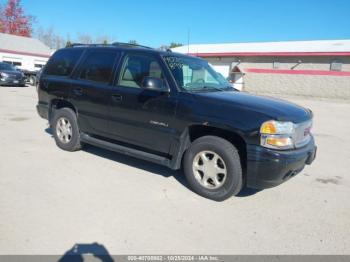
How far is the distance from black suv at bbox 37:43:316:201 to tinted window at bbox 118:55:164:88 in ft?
0.05

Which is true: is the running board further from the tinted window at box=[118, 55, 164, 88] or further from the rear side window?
the rear side window

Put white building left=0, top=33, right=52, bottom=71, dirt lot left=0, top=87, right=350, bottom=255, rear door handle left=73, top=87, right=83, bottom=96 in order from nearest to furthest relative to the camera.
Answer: dirt lot left=0, top=87, right=350, bottom=255 → rear door handle left=73, top=87, right=83, bottom=96 → white building left=0, top=33, right=52, bottom=71

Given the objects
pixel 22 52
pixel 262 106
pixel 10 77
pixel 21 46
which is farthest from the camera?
pixel 21 46

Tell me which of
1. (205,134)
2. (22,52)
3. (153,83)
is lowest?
(205,134)

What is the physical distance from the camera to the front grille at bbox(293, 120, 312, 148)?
3.85 metres

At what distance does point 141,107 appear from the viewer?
453 cm

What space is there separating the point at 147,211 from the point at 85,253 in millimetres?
990

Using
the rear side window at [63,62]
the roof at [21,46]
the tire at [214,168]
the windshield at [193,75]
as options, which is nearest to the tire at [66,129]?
the rear side window at [63,62]

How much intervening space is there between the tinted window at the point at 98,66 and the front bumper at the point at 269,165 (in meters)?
2.70

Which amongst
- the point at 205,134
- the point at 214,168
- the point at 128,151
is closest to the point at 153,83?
the point at 205,134

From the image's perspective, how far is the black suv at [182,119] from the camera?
3.69 metres

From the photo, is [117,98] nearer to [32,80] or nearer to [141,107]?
[141,107]

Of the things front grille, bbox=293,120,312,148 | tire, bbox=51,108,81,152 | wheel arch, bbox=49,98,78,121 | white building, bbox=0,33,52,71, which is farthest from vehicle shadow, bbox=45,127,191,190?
white building, bbox=0,33,52,71

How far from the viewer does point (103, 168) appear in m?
5.03
